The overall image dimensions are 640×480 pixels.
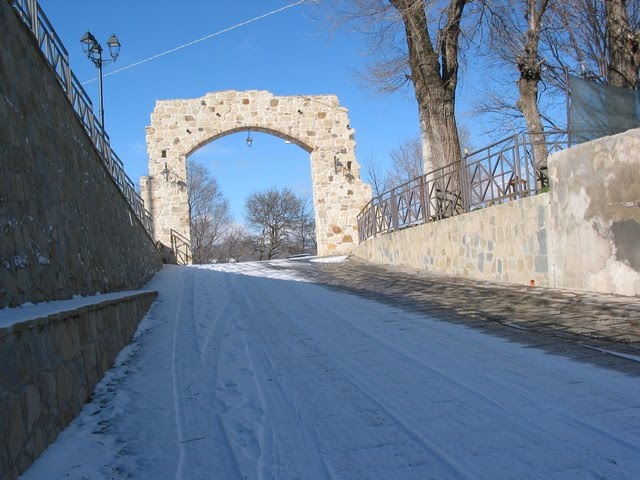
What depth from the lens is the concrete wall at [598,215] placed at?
774cm

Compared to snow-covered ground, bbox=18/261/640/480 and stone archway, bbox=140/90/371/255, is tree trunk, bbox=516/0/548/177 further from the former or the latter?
snow-covered ground, bbox=18/261/640/480

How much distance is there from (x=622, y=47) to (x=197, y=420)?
1500cm

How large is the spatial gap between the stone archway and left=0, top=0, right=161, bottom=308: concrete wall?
15566 mm

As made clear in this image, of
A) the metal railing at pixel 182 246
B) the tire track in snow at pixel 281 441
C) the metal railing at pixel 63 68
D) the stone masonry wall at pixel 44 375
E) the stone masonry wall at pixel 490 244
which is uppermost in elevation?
the metal railing at pixel 63 68

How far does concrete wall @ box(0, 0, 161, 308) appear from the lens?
166 inches

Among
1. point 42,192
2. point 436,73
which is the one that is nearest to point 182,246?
point 436,73

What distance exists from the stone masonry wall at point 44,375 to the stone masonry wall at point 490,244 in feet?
23.1

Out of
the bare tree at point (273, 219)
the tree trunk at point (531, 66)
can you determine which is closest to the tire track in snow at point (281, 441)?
the tree trunk at point (531, 66)

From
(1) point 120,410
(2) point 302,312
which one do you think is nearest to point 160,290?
(2) point 302,312

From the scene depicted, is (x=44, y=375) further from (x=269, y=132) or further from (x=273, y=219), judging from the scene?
(x=273, y=219)

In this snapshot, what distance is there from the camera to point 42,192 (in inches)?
198

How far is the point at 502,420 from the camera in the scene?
3580mm

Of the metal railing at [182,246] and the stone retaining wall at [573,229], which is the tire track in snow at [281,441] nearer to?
the stone retaining wall at [573,229]

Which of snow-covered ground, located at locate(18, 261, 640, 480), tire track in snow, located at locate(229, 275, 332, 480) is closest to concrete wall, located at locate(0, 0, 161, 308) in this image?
snow-covered ground, located at locate(18, 261, 640, 480)
